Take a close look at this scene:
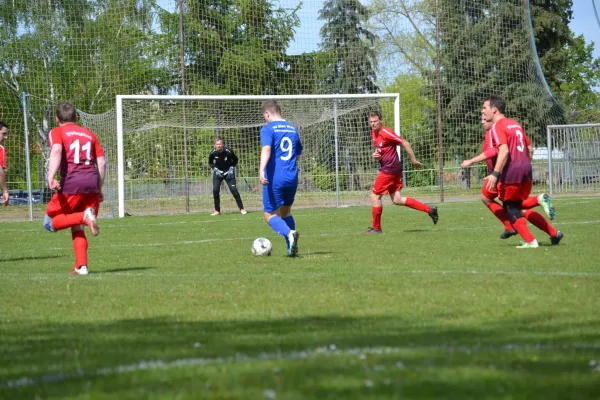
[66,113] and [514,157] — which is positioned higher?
[66,113]

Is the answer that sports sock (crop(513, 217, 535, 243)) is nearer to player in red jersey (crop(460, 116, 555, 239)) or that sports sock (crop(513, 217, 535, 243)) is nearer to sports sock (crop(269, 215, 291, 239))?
player in red jersey (crop(460, 116, 555, 239))

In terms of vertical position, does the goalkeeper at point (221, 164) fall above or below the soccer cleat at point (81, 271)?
above

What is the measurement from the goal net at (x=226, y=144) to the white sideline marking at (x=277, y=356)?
20.0m

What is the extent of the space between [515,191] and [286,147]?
2.73 m

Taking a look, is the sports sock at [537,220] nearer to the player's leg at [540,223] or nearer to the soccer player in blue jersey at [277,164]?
the player's leg at [540,223]

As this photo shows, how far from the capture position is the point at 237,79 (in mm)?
27188

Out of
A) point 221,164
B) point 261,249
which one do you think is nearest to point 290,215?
point 261,249

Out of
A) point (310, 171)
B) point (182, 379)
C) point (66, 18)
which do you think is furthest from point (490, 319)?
point (66, 18)

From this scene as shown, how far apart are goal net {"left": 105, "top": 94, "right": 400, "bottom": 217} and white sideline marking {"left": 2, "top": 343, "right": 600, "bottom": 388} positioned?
2004cm

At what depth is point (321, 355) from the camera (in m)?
4.22

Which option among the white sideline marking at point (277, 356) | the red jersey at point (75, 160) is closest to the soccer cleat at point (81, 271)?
the red jersey at point (75, 160)

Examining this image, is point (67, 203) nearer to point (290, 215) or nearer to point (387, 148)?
point (290, 215)

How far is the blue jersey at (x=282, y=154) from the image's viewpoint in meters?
10.2

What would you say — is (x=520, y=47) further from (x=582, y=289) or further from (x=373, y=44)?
(x=582, y=289)
